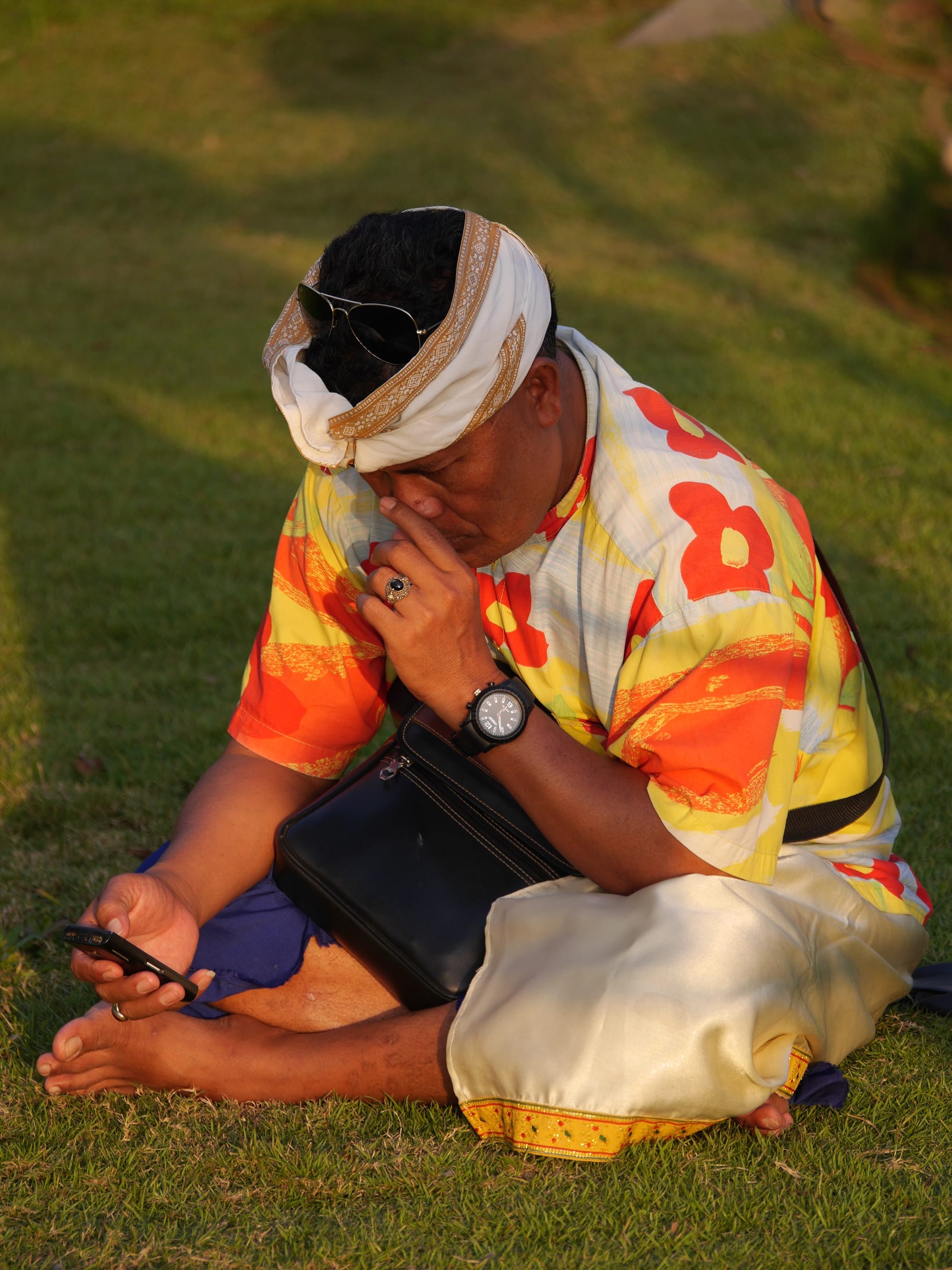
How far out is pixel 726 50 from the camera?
17766 millimetres

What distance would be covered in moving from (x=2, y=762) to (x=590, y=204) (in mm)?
11088

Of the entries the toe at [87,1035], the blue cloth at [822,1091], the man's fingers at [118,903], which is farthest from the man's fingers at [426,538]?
the blue cloth at [822,1091]

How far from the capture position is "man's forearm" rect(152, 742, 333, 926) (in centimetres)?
270

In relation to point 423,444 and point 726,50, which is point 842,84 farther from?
point 423,444

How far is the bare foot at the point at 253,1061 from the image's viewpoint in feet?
8.37

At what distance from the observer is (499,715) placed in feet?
7.84

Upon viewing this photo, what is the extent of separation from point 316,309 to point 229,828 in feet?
3.63

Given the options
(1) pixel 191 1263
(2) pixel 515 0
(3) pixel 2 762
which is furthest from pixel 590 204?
(1) pixel 191 1263

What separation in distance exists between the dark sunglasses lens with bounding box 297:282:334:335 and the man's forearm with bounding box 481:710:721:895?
0.79 meters

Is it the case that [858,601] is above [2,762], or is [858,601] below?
below

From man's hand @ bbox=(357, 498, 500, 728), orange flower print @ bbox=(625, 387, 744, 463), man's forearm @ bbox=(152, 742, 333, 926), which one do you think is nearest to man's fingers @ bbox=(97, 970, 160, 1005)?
man's forearm @ bbox=(152, 742, 333, 926)

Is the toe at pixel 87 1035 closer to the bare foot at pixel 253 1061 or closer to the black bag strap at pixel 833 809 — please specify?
the bare foot at pixel 253 1061

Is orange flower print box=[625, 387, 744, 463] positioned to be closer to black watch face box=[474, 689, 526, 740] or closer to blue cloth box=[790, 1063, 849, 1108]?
black watch face box=[474, 689, 526, 740]

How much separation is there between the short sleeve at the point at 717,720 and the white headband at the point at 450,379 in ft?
1.71
